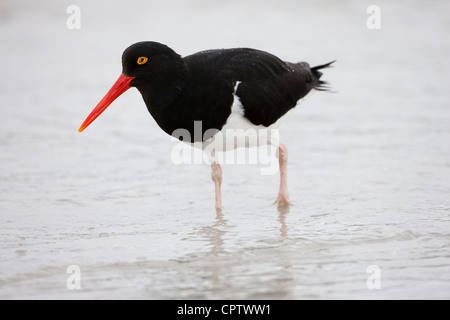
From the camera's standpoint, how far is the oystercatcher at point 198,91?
4.80m

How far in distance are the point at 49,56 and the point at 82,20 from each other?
85.6 inches

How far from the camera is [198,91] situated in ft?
15.8

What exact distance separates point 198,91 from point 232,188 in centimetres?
135

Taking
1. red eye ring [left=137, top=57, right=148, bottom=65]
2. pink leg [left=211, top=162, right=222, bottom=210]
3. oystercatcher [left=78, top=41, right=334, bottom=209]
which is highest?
red eye ring [left=137, top=57, right=148, bottom=65]

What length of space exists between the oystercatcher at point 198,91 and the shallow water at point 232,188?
2.30 feet

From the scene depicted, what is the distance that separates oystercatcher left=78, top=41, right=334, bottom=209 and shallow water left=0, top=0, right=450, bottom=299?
701 mm

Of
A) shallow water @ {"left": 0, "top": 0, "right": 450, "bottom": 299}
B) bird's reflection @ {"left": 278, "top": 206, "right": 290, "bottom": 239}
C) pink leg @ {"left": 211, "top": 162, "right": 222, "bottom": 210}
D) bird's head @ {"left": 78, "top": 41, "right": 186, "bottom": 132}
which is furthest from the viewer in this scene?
pink leg @ {"left": 211, "top": 162, "right": 222, "bottom": 210}

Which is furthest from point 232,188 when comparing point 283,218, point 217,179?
point 283,218

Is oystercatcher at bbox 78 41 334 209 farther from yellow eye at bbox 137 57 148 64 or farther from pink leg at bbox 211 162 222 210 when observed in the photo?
pink leg at bbox 211 162 222 210

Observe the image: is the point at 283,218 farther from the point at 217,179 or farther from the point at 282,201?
the point at 217,179

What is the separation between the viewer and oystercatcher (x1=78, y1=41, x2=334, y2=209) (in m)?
4.80

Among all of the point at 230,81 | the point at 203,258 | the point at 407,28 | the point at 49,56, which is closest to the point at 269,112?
the point at 230,81

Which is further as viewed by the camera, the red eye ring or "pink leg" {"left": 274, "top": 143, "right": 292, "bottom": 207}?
"pink leg" {"left": 274, "top": 143, "right": 292, "bottom": 207}

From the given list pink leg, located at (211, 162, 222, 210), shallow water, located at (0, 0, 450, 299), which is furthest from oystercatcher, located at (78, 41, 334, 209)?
shallow water, located at (0, 0, 450, 299)
